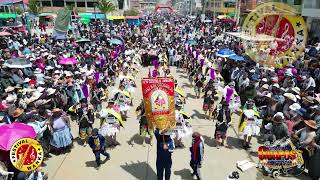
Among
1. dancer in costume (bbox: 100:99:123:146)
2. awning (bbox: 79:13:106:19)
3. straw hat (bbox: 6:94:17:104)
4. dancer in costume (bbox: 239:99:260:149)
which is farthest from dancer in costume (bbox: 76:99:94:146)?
awning (bbox: 79:13:106:19)

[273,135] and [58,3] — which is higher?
[58,3]

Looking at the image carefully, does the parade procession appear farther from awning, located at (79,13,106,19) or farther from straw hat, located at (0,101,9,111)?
awning, located at (79,13,106,19)

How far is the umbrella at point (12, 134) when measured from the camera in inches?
285

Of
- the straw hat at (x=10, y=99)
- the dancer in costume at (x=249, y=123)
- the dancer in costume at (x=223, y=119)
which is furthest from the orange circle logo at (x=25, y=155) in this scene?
the dancer in costume at (x=249, y=123)

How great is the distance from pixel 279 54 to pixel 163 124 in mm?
11445

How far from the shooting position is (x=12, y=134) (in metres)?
7.43

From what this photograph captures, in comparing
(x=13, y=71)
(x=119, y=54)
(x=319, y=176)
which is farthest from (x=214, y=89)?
(x=119, y=54)

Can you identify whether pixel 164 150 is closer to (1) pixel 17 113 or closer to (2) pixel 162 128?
(2) pixel 162 128

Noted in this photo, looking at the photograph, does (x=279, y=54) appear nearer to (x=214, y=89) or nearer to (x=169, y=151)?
(x=214, y=89)

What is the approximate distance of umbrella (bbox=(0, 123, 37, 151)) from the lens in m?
7.24

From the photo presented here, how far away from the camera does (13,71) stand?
15.4 meters

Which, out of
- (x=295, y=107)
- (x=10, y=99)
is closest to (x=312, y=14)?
(x=295, y=107)

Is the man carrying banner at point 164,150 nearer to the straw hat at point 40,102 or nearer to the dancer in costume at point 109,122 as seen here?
the dancer in costume at point 109,122

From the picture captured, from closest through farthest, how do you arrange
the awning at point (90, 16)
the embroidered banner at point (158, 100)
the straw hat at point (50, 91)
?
1. the embroidered banner at point (158, 100)
2. the straw hat at point (50, 91)
3. the awning at point (90, 16)
